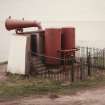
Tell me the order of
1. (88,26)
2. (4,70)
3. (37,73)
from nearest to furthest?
(37,73)
(4,70)
(88,26)

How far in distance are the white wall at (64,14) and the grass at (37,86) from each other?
13.3ft

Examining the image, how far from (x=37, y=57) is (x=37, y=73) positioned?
0.59m

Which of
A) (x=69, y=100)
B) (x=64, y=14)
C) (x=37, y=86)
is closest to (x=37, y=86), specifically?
(x=37, y=86)

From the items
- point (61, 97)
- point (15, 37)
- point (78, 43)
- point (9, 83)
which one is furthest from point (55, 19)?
point (61, 97)

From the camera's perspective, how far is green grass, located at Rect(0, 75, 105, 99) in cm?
869

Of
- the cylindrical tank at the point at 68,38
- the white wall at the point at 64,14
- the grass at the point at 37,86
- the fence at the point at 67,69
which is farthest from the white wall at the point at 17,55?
the white wall at the point at 64,14

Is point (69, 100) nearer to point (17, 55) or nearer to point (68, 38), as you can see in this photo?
point (17, 55)

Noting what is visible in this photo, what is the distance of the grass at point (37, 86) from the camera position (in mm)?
8688

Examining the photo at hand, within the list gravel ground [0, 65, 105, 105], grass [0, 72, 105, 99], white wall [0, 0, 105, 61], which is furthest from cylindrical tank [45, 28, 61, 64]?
white wall [0, 0, 105, 61]

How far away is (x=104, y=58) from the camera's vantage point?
1284 cm

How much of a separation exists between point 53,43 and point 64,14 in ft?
11.0

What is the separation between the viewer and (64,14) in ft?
46.4

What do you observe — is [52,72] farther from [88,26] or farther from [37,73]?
[88,26]

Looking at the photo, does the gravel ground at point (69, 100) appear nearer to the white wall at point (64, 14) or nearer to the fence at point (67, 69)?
the fence at point (67, 69)
